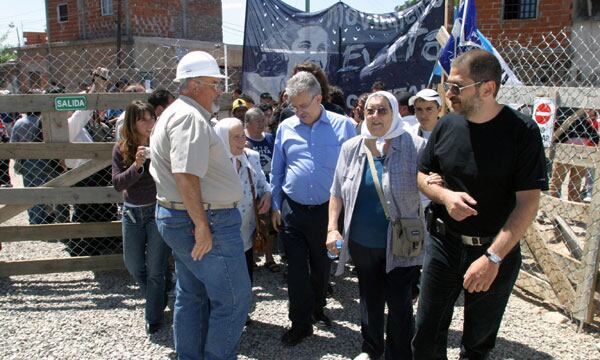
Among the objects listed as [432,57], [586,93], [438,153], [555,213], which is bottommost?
[555,213]

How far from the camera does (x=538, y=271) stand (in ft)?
17.4

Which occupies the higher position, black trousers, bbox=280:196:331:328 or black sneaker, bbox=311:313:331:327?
black trousers, bbox=280:196:331:328

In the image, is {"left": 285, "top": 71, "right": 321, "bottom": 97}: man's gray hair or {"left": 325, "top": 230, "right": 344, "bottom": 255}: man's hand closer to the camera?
{"left": 325, "top": 230, "right": 344, "bottom": 255}: man's hand

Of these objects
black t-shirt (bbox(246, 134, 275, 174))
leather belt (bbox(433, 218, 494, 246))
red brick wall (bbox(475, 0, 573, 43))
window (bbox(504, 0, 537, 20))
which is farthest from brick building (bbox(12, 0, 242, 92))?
leather belt (bbox(433, 218, 494, 246))

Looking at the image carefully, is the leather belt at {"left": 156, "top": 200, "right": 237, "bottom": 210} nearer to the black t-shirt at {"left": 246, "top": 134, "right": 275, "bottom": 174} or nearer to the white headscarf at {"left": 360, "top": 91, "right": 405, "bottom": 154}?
the white headscarf at {"left": 360, "top": 91, "right": 405, "bottom": 154}

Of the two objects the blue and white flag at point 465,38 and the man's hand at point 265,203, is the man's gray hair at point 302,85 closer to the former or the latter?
the man's hand at point 265,203

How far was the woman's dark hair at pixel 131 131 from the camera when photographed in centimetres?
380

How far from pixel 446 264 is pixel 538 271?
3249mm

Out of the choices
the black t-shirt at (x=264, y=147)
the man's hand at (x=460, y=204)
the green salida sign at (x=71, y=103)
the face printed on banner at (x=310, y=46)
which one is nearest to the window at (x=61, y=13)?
the face printed on banner at (x=310, y=46)

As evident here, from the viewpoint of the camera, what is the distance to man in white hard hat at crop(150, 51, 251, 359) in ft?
8.59

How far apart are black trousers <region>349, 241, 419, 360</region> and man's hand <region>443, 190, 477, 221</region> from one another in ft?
2.50

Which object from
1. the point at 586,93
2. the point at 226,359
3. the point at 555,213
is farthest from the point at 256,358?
the point at 586,93

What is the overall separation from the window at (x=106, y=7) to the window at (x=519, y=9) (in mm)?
15831

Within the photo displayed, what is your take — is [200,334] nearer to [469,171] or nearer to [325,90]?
[469,171]
